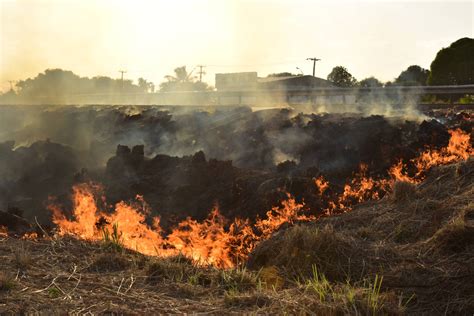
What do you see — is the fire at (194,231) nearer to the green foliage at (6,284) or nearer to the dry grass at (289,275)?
the dry grass at (289,275)

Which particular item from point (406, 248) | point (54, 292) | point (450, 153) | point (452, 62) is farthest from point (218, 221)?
point (452, 62)

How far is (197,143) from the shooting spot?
16922mm

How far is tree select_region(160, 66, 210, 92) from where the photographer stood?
245 feet

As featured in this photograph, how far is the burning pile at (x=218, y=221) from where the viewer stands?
29.6 feet

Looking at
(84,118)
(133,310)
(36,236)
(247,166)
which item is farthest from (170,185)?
(84,118)

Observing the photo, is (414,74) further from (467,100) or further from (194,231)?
(194,231)

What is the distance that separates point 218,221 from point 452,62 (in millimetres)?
30818

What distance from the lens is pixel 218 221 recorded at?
10164 mm

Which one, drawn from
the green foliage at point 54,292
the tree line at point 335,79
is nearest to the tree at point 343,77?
the tree line at point 335,79

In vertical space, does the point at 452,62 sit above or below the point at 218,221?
above

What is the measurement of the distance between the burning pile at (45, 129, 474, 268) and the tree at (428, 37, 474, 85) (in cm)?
2519

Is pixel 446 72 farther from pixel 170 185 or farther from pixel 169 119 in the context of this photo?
pixel 170 185

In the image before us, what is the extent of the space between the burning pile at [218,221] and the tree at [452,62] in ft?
82.6

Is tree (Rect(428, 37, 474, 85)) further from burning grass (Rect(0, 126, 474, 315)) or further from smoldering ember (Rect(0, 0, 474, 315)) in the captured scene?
burning grass (Rect(0, 126, 474, 315))
